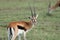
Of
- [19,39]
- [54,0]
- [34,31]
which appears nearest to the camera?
[19,39]

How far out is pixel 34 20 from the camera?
24.4 feet

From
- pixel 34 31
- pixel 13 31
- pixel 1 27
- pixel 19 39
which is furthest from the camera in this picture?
pixel 1 27

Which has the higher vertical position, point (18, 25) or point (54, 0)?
point (18, 25)

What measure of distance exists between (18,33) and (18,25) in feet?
0.81

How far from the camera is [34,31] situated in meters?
8.51

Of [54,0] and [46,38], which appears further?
[54,0]

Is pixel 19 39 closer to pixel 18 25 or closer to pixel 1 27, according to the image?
pixel 18 25

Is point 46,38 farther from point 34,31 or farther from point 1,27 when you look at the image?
point 1,27

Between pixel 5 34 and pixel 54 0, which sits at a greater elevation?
pixel 5 34

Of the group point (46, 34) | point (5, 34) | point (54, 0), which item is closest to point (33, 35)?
point (46, 34)

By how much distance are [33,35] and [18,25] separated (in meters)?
1.21

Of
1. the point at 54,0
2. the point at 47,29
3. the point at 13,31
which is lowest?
the point at 54,0

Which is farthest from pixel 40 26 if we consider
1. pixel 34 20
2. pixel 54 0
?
pixel 54 0

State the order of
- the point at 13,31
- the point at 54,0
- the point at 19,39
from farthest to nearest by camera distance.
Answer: the point at 54,0 < the point at 19,39 < the point at 13,31
